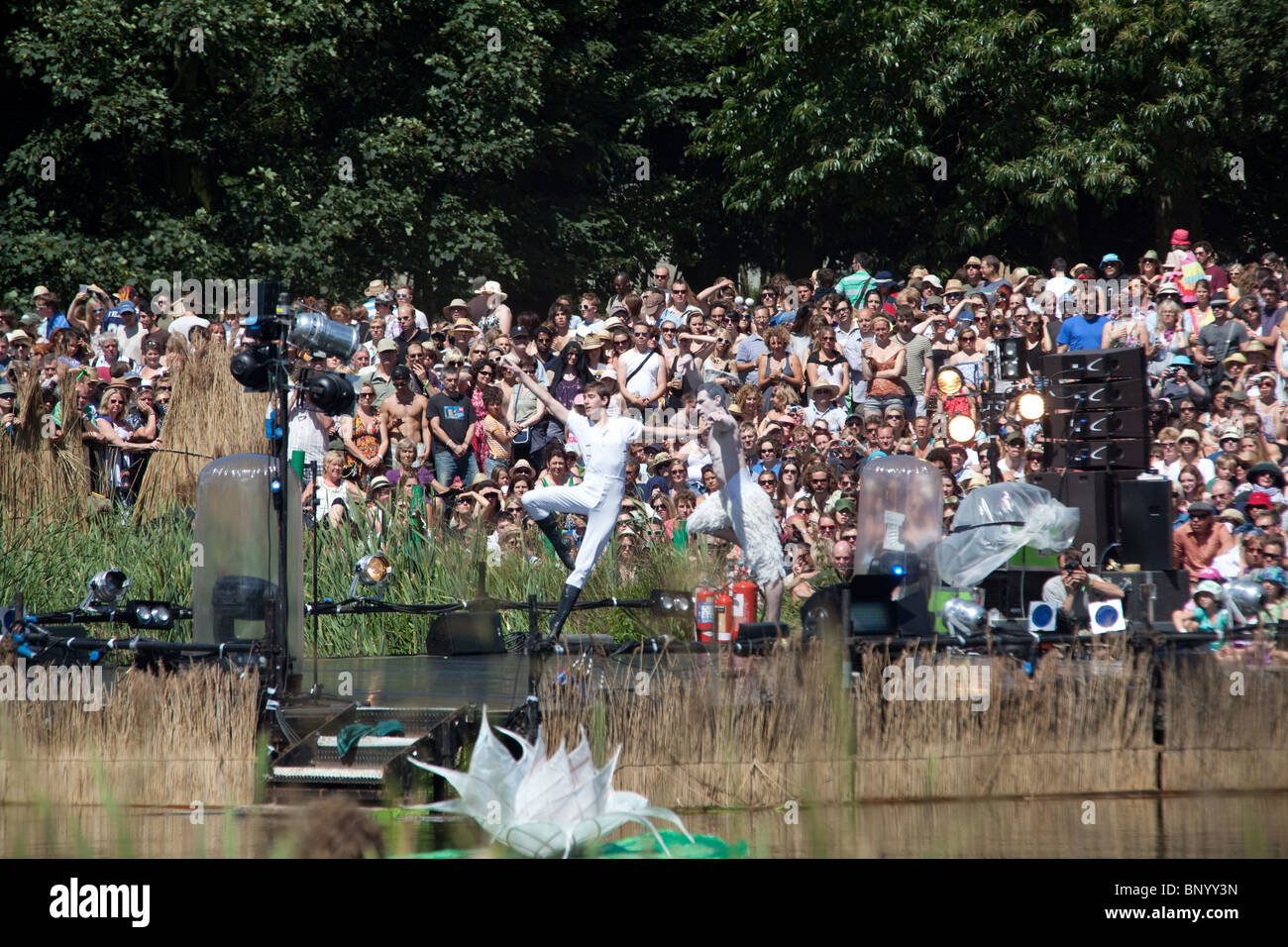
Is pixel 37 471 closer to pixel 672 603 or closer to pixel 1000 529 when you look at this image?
pixel 672 603

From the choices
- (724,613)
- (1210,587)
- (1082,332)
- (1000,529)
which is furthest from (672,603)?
(1082,332)

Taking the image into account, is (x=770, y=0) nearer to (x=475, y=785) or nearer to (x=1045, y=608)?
(x=1045, y=608)

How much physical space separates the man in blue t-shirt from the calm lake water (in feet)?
21.2

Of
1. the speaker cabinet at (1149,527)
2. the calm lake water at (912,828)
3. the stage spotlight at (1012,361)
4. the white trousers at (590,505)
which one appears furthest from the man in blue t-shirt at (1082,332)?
the calm lake water at (912,828)

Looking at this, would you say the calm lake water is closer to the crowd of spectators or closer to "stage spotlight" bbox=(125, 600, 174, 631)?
"stage spotlight" bbox=(125, 600, 174, 631)

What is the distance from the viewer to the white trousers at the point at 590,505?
1206 centimetres

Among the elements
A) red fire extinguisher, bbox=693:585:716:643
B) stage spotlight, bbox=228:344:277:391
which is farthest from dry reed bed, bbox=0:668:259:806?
red fire extinguisher, bbox=693:585:716:643

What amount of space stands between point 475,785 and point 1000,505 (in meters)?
7.47

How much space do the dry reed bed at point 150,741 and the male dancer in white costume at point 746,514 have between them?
148 inches

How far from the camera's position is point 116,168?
27.2m

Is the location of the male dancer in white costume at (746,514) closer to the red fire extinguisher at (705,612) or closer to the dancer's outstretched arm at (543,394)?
the red fire extinguisher at (705,612)

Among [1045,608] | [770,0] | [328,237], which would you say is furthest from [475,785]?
[770,0]

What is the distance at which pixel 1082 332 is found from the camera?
51.0 feet
